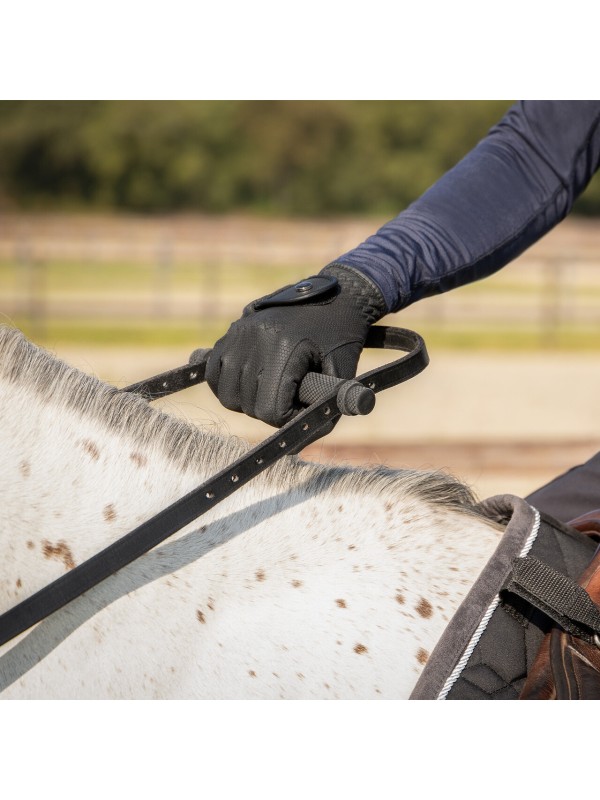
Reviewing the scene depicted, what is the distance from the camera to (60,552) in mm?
1309

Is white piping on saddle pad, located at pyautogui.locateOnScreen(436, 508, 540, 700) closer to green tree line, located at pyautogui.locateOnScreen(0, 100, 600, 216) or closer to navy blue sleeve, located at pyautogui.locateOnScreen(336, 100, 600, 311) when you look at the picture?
navy blue sleeve, located at pyautogui.locateOnScreen(336, 100, 600, 311)

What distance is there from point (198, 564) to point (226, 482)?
0.53 ft

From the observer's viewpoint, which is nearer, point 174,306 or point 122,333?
point 122,333

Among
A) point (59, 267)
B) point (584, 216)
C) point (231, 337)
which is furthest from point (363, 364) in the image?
point (584, 216)

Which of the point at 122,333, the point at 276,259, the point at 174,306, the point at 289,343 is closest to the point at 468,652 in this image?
the point at 289,343

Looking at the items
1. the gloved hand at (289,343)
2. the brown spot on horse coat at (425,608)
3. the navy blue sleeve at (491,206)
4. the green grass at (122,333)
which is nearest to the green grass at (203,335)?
the green grass at (122,333)

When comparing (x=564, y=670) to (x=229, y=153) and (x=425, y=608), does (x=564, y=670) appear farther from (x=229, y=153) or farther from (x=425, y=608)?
(x=229, y=153)

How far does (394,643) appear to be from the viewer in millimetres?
1303

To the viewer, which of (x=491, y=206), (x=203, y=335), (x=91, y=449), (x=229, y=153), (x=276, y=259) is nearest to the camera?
(x=91, y=449)

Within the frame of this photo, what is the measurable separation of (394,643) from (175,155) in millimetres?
30862

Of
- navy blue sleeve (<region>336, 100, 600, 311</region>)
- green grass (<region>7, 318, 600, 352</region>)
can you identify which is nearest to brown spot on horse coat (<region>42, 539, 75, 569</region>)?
navy blue sleeve (<region>336, 100, 600, 311</region>)

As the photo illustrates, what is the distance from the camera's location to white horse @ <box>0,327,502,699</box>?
4.21 ft

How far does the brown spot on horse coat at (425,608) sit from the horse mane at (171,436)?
0.58ft

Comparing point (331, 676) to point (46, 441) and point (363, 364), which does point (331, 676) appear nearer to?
point (46, 441)
